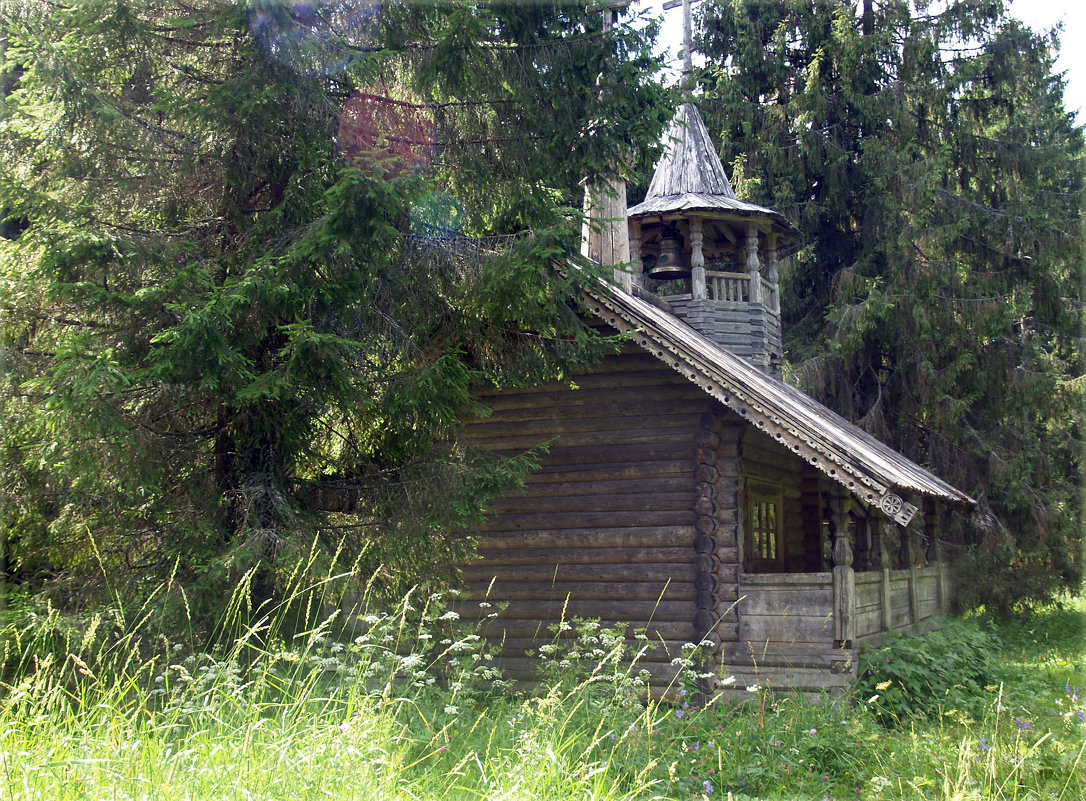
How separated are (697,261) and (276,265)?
878cm

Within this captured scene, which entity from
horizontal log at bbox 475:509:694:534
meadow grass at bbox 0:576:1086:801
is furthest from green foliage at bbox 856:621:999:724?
horizontal log at bbox 475:509:694:534

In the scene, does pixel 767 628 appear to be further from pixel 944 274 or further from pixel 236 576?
pixel 944 274

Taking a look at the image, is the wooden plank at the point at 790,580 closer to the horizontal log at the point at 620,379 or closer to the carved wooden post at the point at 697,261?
the horizontal log at the point at 620,379

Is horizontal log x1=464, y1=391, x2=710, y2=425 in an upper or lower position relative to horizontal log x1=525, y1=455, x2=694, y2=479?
upper

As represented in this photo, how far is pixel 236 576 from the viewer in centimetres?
740

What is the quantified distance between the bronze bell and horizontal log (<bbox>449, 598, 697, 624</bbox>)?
6.46m

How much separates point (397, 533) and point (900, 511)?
465 cm

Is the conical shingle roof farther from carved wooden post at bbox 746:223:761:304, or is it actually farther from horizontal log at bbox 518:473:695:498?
horizontal log at bbox 518:473:695:498

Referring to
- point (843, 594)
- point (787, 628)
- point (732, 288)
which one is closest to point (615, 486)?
point (787, 628)

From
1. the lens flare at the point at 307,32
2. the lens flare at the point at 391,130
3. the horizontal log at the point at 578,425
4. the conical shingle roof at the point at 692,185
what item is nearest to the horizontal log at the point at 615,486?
the horizontal log at the point at 578,425

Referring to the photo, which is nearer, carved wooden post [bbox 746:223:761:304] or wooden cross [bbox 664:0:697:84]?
carved wooden post [bbox 746:223:761:304]

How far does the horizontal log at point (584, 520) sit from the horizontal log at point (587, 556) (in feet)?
0.89

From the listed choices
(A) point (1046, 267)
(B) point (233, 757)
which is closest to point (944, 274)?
(A) point (1046, 267)

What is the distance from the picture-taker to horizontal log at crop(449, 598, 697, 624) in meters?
10.9
